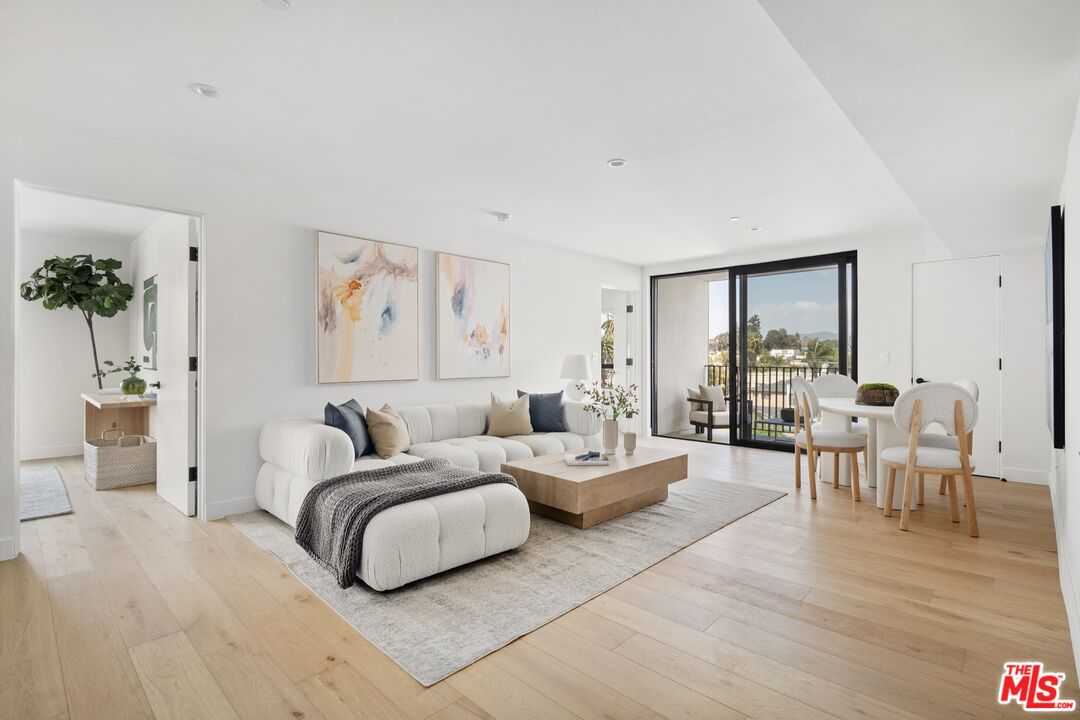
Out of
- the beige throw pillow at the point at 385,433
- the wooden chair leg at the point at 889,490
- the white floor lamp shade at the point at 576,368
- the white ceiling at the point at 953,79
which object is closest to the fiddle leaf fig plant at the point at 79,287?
the beige throw pillow at the point at 385,433

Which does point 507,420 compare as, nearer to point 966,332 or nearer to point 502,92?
point 502,92

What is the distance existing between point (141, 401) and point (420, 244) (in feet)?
9.67

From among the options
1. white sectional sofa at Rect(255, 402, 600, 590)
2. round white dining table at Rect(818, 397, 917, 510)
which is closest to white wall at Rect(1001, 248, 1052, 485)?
round white dining table at Rect(818, 397, 917, 510)

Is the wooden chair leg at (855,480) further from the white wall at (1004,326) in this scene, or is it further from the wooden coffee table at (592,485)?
the white wall at (1004,326)

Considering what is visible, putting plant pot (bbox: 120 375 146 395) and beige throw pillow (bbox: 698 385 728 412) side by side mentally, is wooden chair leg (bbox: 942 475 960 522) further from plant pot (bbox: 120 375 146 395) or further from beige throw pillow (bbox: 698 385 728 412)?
plant pot (bbox: 120 375 146 395)

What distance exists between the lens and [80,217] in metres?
5.25

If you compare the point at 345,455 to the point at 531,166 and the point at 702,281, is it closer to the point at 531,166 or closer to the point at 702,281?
the point at 531,166

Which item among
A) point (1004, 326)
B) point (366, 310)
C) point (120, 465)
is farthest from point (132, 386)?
point (1004, 326)

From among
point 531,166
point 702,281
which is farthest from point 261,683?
point 702,281

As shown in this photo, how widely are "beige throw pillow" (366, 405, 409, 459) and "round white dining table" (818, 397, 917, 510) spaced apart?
3307mm

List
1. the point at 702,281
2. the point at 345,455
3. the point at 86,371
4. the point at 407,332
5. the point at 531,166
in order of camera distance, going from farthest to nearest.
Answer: the point at 702,281, the point at 86,371, the point at 407,332, the point at 531,166, the point at 345,455

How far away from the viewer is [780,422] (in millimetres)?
6543

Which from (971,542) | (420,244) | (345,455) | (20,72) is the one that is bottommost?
(971,542)

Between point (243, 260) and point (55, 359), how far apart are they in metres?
4.03
